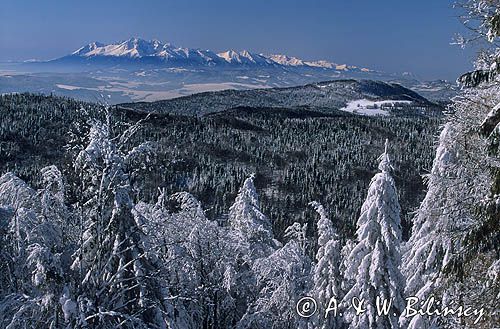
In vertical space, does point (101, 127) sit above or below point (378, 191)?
above

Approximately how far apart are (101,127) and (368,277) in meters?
11.1

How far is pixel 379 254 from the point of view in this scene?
16.1m

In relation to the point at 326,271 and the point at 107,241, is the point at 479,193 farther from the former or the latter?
the point at 326,271

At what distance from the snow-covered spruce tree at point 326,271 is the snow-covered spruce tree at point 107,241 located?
29.3ft

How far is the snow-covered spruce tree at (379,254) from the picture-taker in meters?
15.9

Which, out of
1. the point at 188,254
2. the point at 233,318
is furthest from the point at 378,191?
the point at 233,318

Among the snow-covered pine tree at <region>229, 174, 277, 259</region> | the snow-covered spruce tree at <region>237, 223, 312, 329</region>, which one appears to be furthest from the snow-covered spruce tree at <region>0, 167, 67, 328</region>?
the snow-covered pine tree at <region>229, 174, 277, 259</region>

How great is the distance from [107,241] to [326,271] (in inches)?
431

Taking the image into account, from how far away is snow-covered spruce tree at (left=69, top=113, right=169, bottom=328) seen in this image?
28.2ft

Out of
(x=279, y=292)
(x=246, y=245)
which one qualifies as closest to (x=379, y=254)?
(x=279, y=292)

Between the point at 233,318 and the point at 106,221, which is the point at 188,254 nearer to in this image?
the point at 233,318

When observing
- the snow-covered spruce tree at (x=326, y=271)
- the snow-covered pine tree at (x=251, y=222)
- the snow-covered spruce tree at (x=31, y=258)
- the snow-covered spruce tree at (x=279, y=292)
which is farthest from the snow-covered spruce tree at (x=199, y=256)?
the snow-covered spruce tree at (x=31, y=258)

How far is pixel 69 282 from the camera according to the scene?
8.73 meters

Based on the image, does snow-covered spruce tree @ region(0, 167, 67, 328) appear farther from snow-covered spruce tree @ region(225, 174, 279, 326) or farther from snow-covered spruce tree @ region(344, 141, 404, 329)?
snow-covered spruce tree @ region(344, 141, 404, 329)
